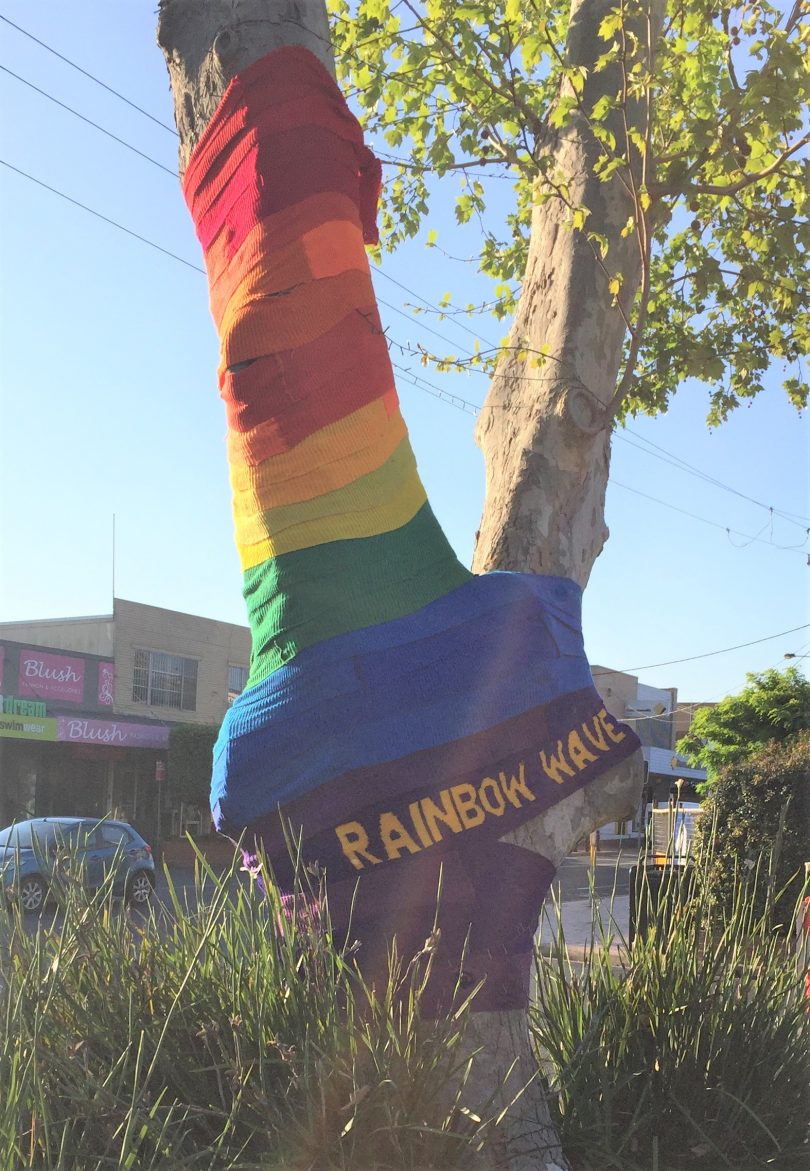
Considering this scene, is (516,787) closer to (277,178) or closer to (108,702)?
(277,178)

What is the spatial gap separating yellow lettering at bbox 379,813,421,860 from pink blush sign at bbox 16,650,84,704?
25.2 metres

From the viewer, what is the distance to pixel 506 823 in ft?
8.77

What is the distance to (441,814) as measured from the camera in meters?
2.61

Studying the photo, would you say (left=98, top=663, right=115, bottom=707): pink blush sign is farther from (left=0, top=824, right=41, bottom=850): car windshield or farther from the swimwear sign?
(left=0, top=824, right=41, bottom=850): car windshield

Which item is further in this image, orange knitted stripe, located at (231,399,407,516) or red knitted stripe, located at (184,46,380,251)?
red knitted stripe, located at (184,46,380,251)

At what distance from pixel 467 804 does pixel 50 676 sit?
26133 mm

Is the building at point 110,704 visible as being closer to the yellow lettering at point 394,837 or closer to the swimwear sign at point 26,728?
the swimwear sign at point 26,728

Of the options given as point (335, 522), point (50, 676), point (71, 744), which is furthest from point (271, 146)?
point (71, 744)

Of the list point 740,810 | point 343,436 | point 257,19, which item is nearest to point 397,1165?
point 343,436

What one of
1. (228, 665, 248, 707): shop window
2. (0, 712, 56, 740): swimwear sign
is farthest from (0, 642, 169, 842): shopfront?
(228, 665, 248, 707): shop window

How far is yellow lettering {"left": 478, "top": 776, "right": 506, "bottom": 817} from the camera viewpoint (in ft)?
8.69

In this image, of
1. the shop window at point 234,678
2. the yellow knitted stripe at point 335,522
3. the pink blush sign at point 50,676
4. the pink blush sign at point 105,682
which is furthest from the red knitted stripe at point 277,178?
the shop window at point 234,678

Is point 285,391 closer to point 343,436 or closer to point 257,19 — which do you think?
point 343,436

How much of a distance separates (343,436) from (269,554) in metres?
0.37
